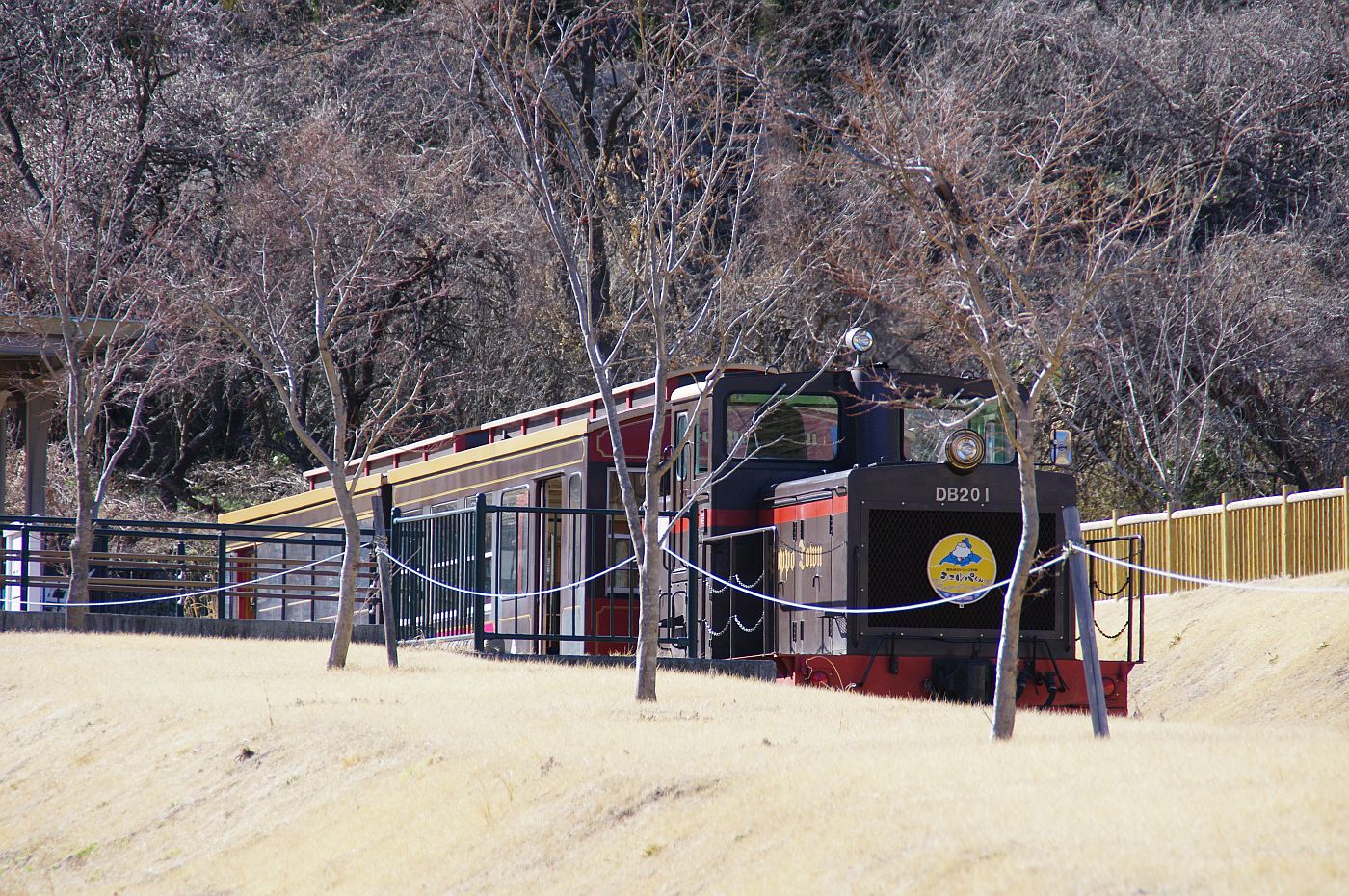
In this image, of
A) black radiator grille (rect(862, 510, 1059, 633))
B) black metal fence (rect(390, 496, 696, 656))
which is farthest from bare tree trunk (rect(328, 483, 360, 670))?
black radiator grille (rect(862, 510, 1059, 633))

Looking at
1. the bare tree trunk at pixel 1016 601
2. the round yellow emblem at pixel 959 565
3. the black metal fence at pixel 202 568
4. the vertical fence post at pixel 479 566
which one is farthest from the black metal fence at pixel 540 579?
the bare tree trunk at pixel 1016 601

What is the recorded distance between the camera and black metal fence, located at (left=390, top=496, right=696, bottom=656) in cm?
1585

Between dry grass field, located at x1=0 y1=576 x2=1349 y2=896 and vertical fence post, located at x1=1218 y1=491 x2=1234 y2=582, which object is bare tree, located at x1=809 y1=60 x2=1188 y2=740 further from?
vertical fence post, located at x1=1218 y1=491 x2=1234 y2=582

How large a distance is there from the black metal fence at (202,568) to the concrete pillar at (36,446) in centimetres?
34

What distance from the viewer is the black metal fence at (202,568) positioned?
819 inches

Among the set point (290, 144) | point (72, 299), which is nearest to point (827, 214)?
point (290, 144)

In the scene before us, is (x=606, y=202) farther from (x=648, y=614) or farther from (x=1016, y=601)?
(x=1016, y=601)

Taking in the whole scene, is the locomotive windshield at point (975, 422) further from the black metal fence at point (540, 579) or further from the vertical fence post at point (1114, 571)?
the vertical fence post at point (1114, 571)

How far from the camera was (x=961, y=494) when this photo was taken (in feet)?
44.4

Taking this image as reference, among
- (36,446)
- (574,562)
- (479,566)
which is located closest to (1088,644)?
(574,562)

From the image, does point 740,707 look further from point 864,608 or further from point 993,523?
point 993,523

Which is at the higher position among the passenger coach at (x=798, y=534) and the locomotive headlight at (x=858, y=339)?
the locomotive headlight at (x=858, y=339)

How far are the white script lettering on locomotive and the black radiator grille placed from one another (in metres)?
0.14

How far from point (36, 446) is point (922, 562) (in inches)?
520
